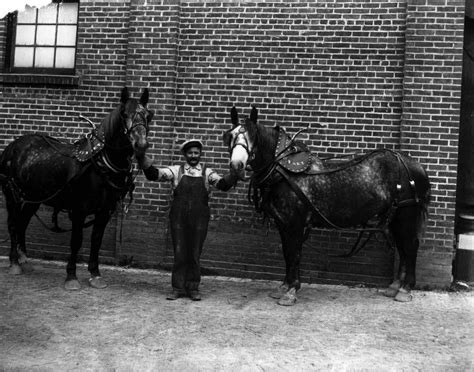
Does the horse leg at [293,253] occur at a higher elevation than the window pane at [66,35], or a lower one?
lower

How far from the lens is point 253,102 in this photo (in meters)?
6.96

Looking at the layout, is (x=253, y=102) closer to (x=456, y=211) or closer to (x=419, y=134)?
(x=419, y=134)

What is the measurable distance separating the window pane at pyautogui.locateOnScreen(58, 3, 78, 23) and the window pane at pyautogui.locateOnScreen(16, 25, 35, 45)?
0.50 m

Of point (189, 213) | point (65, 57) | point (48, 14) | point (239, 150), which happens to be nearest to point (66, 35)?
point (65, 57)

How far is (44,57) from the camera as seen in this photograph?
7859 mm

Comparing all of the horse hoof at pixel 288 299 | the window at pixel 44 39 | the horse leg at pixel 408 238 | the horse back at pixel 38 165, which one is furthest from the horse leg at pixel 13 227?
the horse leg at pixel 408 238

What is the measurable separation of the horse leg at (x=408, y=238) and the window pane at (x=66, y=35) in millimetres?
5590

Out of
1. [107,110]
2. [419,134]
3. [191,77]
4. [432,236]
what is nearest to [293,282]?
[432,236]

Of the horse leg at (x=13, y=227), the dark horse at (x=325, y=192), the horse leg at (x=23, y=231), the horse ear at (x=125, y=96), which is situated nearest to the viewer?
the horse ear at (x=125, y=96)

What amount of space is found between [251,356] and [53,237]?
4535 mm

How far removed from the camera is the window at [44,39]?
780cm

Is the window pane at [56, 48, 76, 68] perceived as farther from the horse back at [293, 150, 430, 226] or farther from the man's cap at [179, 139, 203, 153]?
the horse back at [293, 150, 430, 226]

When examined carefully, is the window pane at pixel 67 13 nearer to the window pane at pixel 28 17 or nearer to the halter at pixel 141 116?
the window pane at pixel 28 17

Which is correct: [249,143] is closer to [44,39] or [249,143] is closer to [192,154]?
[192,154]
